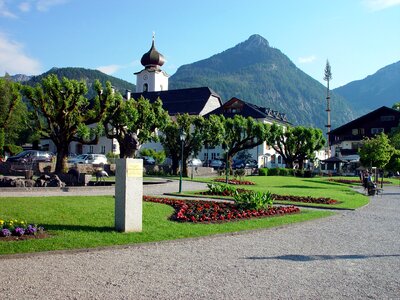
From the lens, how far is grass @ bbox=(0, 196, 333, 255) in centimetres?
917

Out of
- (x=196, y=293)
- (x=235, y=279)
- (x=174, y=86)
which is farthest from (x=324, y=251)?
(x=174, y=86)

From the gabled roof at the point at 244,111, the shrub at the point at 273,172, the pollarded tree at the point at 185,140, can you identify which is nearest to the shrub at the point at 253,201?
the pollarded tree at the point at 185,140

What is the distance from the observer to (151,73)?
9462 cm

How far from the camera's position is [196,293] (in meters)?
6.38

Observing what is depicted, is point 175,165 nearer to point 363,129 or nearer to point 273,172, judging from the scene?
point 273,172

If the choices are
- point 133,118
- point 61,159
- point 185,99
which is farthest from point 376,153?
point 185,99

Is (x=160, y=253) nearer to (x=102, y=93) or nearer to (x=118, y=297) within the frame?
(x=118, y=297)

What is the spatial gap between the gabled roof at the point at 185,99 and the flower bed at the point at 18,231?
6996cm

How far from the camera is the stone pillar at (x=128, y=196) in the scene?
10.7 metres

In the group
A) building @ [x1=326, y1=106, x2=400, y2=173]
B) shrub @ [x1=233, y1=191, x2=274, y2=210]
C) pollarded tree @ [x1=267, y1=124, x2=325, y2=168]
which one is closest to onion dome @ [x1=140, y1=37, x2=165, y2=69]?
building @ [x1=326, y1=106, x2=400, y2=173]

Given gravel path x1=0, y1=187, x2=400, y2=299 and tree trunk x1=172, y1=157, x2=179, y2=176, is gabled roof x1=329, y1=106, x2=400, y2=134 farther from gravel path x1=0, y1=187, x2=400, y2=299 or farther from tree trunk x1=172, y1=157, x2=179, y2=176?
gravel path x1=0, y1=187, x2=400, y2=299

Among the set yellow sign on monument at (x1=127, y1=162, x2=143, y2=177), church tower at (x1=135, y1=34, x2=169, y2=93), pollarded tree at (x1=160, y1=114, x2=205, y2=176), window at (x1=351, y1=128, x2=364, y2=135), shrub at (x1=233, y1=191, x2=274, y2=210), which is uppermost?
church tower at (x1=135, y1=34, x2=169, y2=93)

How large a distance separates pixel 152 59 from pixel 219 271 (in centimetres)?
8982

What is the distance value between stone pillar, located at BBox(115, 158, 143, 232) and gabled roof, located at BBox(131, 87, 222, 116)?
226 ft
